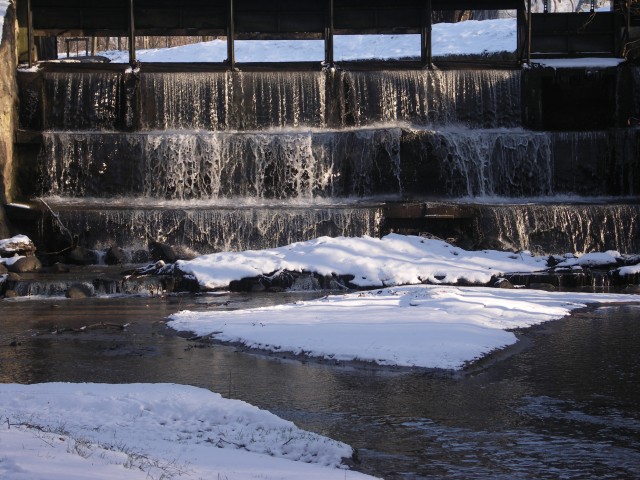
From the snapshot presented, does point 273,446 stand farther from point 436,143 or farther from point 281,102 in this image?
point 281,102

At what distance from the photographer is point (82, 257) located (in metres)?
23.5

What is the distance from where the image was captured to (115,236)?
24.2 metres

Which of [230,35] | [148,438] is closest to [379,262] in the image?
[230,35]

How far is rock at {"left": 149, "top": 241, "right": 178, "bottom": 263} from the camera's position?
22.7m

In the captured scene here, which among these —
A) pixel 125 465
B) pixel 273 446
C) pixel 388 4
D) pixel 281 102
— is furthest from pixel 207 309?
pixel 388 4

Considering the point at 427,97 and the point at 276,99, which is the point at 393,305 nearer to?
the point at 276,99

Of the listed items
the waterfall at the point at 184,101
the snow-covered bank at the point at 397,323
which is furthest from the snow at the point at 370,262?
the waterfall at the point at 184,101

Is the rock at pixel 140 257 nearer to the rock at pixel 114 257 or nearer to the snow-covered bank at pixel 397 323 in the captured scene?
the rock at pixel 114 257

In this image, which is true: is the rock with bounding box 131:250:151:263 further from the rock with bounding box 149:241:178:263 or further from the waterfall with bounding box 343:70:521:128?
the waterfall with bounding box 343:70:521:128

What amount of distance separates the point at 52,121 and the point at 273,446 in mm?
23454

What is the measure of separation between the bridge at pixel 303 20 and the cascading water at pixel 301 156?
12.7 feet

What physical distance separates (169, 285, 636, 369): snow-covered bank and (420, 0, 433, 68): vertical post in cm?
1553

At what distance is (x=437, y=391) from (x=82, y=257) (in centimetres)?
1507

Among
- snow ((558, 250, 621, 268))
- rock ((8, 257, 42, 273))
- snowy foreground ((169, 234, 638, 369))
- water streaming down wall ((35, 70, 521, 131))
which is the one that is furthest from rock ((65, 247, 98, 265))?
snow ((558, 250, 621, 268))
